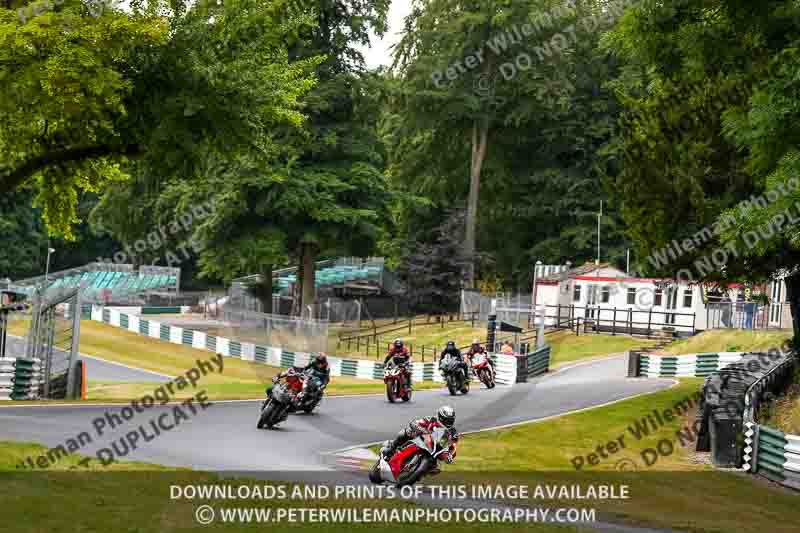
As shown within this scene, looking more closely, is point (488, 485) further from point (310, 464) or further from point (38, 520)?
point (38, 520)

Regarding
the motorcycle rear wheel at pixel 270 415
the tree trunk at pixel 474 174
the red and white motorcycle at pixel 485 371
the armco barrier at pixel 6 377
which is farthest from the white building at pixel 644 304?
the armco barrier at pixel 6 377

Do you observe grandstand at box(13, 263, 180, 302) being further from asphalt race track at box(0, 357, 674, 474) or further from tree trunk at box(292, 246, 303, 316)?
asphalt race track at box(0, 357, 674, 474)

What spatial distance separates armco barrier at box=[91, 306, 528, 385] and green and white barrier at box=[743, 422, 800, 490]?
15370mm

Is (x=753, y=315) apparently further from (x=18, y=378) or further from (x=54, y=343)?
(x=18, y=378)

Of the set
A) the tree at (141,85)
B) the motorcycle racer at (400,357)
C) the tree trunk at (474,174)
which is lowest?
the motorcycle racer at (400,357)

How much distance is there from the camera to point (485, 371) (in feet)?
101

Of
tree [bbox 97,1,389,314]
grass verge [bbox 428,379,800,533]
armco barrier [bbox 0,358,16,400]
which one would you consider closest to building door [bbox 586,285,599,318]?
tree [bbox 97,1,389,314]

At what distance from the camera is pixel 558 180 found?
63.3 metres

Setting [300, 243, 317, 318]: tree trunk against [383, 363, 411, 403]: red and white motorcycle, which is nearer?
[383, 363, 411, 403]: red and white motorcycle

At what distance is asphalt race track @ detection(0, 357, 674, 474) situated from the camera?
16.3 metres

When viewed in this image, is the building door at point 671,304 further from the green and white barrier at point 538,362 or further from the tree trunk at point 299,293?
the tree trunk at point 299,293

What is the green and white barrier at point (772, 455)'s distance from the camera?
679 inches

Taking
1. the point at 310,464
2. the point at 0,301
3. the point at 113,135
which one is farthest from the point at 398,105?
the point at 310,464

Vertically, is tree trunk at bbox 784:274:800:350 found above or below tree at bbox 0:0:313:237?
below
